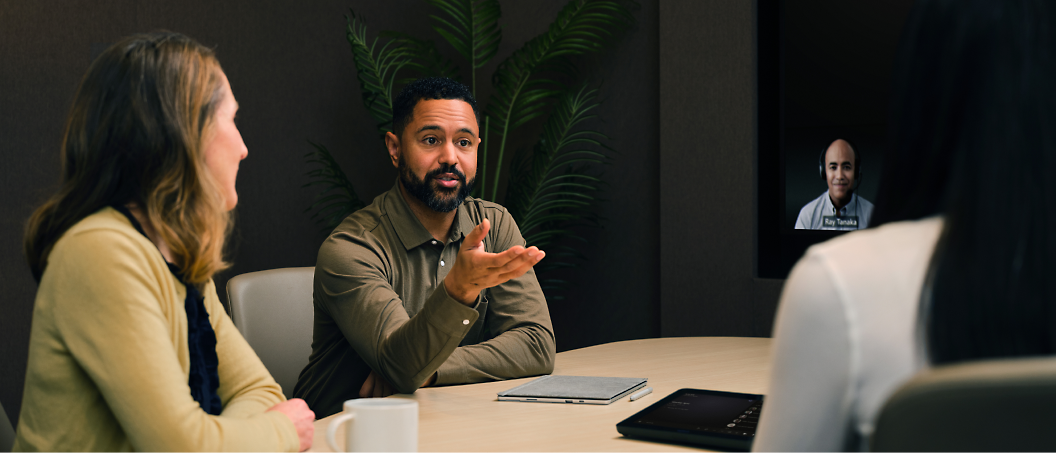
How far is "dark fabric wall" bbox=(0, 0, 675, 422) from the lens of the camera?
293cm

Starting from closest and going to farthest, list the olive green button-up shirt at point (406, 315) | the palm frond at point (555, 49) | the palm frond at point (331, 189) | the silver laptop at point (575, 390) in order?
the silver laptop at point (575, 390) → the olive green button-up shirt at point (406, 315) → the palm frond at point (555, 49) → the palm frond at point (331, 189)

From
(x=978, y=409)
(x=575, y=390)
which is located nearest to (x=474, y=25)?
(x=575, y=390)

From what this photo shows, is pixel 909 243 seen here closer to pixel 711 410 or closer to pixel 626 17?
pixel 711 410

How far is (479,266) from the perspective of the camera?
140 centimetres

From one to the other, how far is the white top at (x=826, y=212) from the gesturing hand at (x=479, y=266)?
1.63 metres

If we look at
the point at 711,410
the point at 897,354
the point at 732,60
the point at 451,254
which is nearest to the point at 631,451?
the point at 711,410

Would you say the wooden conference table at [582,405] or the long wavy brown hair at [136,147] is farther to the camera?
the wooden conference table at [582,405]

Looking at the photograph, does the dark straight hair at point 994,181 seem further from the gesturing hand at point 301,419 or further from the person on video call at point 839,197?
the person on video call at point 839,197

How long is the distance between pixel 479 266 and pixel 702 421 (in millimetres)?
505

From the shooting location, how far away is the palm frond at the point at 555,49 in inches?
123

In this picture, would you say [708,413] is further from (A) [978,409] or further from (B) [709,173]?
(B) [709,173]

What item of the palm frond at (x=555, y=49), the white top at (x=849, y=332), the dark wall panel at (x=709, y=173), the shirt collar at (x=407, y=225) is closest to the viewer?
the white top at (x=849, y=332)

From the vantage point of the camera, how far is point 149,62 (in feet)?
3.14

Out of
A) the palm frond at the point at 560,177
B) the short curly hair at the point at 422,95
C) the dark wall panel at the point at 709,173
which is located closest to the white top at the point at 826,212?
Answer: the dark wall panel at the point at 709,173
